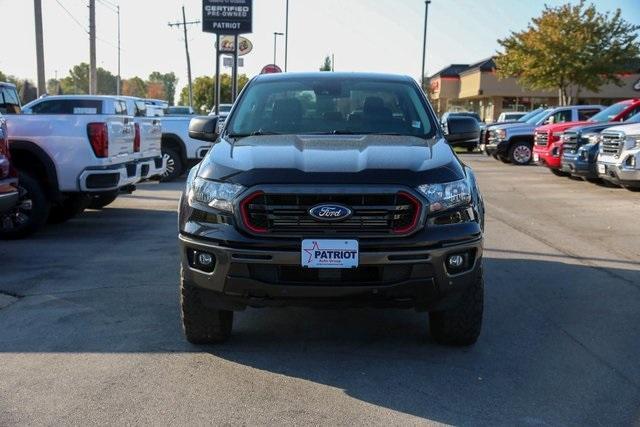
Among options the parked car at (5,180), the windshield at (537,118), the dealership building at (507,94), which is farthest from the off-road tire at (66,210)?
the dealership building at (507,94)

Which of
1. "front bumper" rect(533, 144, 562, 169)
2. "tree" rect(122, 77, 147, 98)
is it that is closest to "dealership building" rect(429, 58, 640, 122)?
"front bumper" rect(533, 144, 562, 169)

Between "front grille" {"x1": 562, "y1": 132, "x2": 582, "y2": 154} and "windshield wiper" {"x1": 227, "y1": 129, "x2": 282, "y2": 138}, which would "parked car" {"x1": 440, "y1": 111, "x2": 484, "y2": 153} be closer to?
"windshield wiper" {"x1": 227, "y1": 129, "x2": 282, "y2": 138}

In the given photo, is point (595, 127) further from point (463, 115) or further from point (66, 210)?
point (66, 210)

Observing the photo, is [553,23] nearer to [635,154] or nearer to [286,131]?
[635,154]

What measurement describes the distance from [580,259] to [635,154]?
5910 millimetres

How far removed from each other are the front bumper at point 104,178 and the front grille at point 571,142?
34.0 feet

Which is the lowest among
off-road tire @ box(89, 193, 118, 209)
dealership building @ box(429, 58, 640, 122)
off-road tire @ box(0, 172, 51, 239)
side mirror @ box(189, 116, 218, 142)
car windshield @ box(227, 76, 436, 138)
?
off-road tire @ box(89, 193, 118, 209)

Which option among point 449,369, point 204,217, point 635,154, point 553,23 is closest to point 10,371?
point 204,217

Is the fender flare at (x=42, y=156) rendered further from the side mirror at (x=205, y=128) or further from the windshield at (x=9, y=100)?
the side mirror at (x=205, y=128)

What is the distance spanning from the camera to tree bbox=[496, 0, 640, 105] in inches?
1444

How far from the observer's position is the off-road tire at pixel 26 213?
29.6ft

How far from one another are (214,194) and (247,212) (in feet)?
0.86

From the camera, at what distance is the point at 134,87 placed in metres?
128

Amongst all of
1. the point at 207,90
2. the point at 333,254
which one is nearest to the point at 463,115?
the point at 333,254
